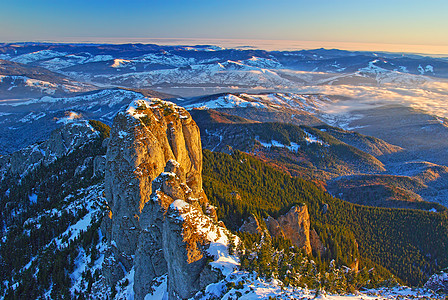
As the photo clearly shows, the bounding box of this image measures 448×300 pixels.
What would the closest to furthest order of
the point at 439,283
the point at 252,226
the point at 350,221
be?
the point at 439,283 < the point at 252,226 < the point at 350,221

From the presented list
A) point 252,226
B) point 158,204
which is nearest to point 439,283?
point 252,226

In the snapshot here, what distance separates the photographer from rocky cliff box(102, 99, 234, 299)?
3106 centimetres

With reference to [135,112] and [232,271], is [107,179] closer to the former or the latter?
Answer: [135,112]

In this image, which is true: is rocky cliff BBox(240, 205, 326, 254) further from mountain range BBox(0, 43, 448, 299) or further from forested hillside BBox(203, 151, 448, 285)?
forested hillside BBox(203, 151, 448, 285)

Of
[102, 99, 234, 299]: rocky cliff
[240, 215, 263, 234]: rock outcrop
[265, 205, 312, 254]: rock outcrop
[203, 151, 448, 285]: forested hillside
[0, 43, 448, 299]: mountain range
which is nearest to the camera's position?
[102, 99, 234, 299]: rocky cliff

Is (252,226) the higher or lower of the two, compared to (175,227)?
lower

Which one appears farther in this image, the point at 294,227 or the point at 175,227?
the point at 294,227

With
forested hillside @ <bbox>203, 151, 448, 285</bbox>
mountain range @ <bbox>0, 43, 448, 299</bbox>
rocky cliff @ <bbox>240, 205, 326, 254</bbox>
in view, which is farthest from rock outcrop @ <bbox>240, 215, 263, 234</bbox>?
forested hillside @ <bbox>203, 151, 448, 285</bbox>

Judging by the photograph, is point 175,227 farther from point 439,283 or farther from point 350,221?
point 350,221

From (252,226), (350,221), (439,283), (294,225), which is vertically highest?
(252,226)

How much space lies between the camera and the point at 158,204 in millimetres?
34719

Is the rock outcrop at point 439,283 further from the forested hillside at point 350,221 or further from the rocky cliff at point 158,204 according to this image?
the rocky cliff at point 158,204

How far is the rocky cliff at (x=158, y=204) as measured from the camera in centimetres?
3106

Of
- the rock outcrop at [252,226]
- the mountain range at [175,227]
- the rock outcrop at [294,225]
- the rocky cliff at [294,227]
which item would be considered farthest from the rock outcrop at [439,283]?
the rock outcrop at [252,226]
